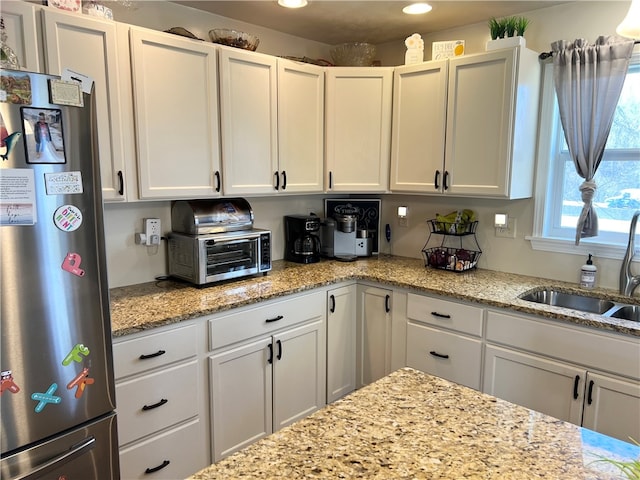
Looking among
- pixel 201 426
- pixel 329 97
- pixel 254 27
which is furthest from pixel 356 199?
pixel 201 426

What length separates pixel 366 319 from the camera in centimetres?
297

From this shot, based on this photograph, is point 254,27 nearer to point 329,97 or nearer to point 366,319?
point 329,97

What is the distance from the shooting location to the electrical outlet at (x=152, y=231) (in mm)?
2568

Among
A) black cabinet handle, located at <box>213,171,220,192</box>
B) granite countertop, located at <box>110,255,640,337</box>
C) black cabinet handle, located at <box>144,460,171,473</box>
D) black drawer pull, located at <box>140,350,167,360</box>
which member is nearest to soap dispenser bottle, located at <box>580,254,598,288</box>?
granite countertop, located at <box>110,255,640,337</box>

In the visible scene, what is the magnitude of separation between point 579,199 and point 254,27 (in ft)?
7.52

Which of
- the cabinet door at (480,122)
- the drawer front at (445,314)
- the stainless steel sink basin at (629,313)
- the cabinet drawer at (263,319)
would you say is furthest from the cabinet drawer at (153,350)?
the stainless steel sink basin at (629,313)

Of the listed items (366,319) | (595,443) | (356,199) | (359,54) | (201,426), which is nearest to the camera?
(595,443)

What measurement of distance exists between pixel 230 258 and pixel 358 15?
1652mm

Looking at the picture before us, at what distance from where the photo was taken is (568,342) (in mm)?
2145

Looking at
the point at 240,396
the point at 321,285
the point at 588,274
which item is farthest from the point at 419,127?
the point at 240,396

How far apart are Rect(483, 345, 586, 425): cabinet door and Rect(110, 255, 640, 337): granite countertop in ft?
0.82

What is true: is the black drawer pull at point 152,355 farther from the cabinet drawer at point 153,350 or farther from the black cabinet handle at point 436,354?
the black cabinet handle at point 436,354

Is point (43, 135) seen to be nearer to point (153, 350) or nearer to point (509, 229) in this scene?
point (153, 350)

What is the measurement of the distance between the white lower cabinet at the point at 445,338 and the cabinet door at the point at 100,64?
174 centimetres
